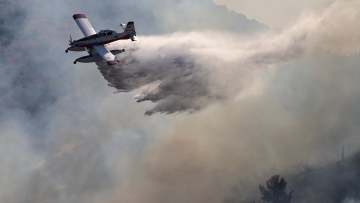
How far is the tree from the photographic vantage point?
96750 mm

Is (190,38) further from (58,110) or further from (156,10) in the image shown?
(156,10)

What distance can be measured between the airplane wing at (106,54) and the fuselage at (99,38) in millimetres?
929

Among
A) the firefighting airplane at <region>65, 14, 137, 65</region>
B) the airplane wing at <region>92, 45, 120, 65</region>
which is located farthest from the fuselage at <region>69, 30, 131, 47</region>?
the airplane wing at <region>92, 45, 120, 65</region>

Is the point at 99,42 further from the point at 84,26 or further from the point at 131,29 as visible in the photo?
the point at 84,26

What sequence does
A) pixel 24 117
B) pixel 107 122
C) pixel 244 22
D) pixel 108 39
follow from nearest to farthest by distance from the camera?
pixel 108 39, pixel 107 122, pixel 24 117, pixel 244 22

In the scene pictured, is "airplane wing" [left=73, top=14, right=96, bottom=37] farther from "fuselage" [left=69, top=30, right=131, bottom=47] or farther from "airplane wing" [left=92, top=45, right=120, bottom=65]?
"airplane wing" [left=92, top=45, right=120, bottom=65]

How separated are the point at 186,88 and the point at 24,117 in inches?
2564

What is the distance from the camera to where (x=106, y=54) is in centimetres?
6819

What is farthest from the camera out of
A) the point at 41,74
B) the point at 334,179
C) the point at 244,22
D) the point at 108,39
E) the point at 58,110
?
the point at 244,22

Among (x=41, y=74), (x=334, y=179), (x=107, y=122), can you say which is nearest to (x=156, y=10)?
(x=41, y=74)

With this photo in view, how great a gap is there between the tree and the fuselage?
42.0 meters

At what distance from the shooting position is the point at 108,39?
Result: 2798 inches

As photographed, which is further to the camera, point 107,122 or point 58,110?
point 58,110

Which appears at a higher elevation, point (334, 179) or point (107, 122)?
point (107, 122)
